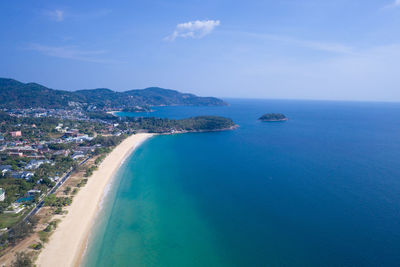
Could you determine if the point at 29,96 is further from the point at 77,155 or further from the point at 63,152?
the point at 77,155

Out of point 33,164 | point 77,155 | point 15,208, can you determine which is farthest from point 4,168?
point 15,208

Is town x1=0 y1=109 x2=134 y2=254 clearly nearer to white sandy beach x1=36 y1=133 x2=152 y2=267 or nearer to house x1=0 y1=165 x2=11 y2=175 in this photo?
house x1=0 y1=165 x2=11 y2=175

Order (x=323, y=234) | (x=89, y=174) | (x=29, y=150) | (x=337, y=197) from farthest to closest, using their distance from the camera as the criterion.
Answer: (x=29, y=150) < (x=89, y=174) < (x=337, y=197) < (x=323, y=234)

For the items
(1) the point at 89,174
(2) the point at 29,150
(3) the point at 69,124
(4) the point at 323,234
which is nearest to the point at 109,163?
(1) the point at 89,174

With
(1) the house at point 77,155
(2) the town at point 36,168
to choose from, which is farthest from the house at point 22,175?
(1) the house at point 77,155

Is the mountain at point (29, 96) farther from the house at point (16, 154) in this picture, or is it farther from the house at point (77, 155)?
the house at point (77, 155)

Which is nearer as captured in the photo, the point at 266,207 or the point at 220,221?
the point at 220,221

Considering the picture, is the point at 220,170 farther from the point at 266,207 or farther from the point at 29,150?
the point at 29,150

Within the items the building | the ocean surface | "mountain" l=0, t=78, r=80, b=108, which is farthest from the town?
"mountain" l=0, t=78, r=80, b=108
